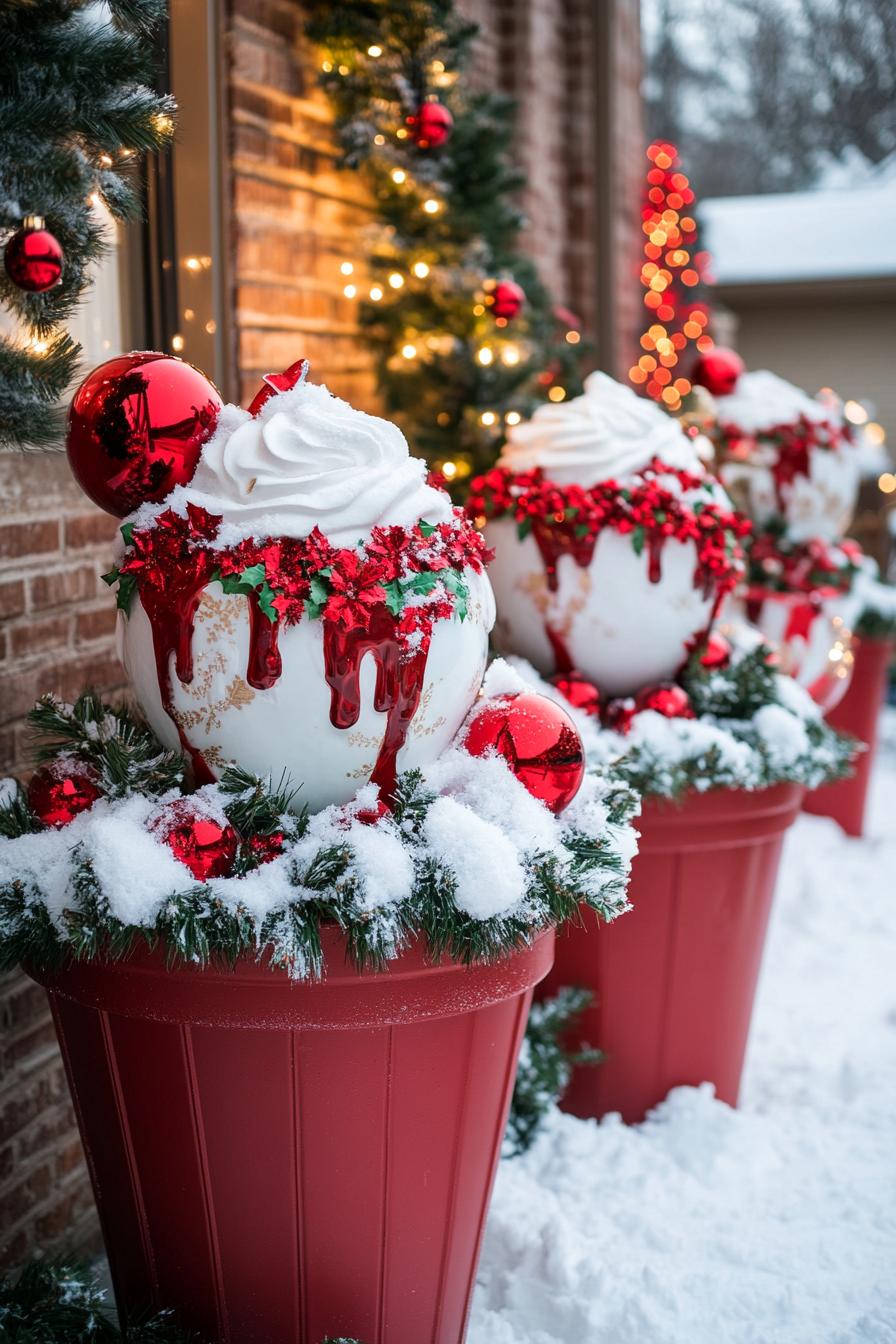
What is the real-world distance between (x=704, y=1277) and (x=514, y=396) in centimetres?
236

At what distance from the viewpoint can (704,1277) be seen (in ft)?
7.56

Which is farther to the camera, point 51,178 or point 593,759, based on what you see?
point 593,759

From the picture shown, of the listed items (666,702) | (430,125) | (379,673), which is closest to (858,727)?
(666,702)

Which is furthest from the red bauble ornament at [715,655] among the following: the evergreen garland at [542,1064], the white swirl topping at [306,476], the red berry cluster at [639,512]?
the white swirl topping at [306,476]

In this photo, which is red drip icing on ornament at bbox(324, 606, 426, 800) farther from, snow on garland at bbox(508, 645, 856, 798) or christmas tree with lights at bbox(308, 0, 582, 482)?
christmas tree with lights at bbox(308, 0, 582, 482)

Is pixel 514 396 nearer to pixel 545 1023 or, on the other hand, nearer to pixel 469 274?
pixel 469 274

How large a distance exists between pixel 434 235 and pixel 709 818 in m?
1.87

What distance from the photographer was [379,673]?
173 cm

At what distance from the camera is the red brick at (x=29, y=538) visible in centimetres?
221

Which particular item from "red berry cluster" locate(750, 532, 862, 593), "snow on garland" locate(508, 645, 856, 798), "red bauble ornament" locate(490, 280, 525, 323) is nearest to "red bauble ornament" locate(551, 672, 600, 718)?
"snow on garland" locate(508, 645, 856, 798)

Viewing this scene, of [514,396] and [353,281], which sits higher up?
[353,281]

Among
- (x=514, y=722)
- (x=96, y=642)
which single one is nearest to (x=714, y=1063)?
(x=514, y=722)

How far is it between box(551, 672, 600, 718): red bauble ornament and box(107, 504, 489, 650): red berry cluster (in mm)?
884

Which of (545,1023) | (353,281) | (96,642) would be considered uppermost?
(353,281)
